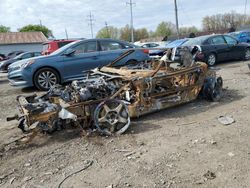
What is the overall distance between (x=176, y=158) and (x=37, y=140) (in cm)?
217

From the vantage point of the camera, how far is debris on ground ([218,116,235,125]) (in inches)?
200

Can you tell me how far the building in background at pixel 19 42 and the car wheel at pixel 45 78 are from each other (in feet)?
121

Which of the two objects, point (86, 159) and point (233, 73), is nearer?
point (86, 159)

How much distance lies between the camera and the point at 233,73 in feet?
33.3

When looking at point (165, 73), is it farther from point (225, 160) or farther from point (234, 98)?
point (225, 160)

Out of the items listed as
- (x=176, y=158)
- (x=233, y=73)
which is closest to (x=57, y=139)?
(x=176, y=158)

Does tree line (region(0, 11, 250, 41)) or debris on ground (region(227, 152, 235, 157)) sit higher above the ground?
tree line (region(0, 11, 250, 41))

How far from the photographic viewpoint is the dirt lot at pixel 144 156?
11.1 ft

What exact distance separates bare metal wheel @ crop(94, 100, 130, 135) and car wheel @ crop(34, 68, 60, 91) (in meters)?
4.55

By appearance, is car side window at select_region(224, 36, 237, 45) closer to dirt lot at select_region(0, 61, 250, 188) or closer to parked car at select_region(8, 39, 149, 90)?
parked car at select_region(8, 39, 149, 90)

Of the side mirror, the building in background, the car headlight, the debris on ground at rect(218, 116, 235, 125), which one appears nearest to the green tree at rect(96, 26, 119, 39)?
the building in background

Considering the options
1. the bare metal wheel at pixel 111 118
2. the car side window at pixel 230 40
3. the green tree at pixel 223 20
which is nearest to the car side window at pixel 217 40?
the car side window at pixel 230 40

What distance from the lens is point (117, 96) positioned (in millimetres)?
5355

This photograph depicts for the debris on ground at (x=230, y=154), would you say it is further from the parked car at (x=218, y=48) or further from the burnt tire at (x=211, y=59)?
the burnt tire at (x=211, y=59)
